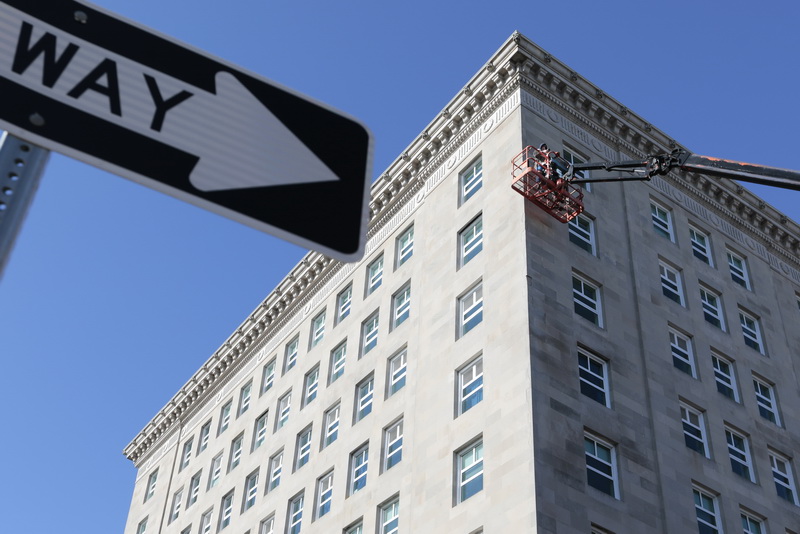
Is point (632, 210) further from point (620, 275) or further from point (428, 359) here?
point (428, 359)

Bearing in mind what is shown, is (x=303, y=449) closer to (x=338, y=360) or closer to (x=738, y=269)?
(x=338, y=360)

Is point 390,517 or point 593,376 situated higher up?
point 593,376

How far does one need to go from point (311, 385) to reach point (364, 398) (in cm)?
573

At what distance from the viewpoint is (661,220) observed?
4241cm

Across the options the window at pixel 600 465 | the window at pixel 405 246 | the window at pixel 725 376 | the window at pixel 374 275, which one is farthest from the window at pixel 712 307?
the window at pixel 374 275

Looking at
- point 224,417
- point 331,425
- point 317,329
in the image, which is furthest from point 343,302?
point 224,417

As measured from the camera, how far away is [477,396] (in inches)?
1307

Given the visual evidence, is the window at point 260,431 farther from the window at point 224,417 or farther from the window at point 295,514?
the window at point 295,514

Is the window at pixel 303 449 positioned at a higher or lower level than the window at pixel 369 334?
lower

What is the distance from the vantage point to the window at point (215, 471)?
166 ft

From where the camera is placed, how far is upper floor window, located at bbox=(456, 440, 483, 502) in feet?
102

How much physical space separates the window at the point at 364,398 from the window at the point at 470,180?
8054mm

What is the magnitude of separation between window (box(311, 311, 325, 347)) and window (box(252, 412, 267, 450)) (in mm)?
4477

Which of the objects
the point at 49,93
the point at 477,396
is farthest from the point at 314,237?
the point at 477,396
